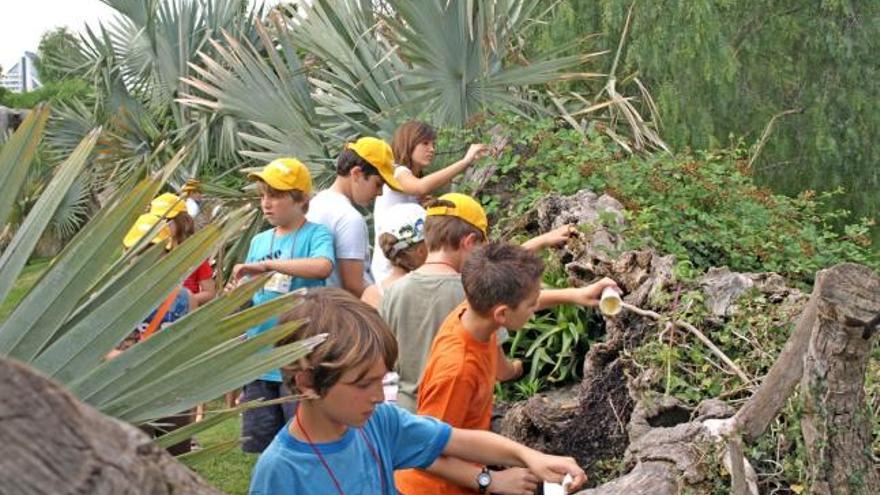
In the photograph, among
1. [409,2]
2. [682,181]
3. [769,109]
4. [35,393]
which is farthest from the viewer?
[769,109]

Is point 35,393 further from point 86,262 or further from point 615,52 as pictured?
point 615,52

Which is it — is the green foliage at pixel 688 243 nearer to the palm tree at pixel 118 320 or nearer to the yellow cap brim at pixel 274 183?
the yellow cap brim at pixel 274 183

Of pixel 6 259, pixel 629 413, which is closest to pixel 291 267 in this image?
pixel 629 413

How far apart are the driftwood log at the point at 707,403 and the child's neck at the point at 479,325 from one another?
59 centimetres

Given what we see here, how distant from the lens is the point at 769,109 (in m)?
12.4

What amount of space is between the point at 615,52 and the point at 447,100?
3.13 meters

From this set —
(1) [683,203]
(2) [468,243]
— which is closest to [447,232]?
(2) [468,243]

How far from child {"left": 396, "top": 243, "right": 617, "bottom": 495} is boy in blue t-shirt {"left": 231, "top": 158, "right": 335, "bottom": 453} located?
133cm

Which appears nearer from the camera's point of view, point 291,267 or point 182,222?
point 291,267

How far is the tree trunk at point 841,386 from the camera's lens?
3303mm

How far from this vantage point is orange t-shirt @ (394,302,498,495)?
13.0ft

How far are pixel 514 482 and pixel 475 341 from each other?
86 centimetres

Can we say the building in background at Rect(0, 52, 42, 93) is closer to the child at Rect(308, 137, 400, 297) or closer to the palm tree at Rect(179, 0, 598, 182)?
the palm tree at Rect(179, 0, 598, 182)

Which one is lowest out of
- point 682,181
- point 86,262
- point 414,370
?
point 682,181
